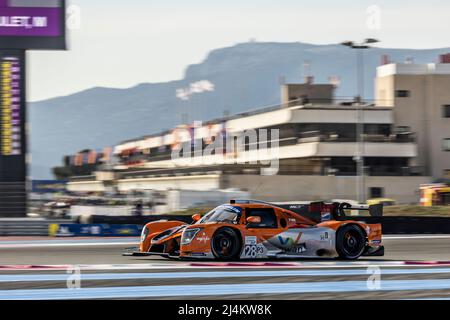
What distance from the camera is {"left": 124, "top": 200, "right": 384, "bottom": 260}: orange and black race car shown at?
14.8 meters

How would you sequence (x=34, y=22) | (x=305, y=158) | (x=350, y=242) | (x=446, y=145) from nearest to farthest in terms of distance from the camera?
(x=350, y=242)
(x=34, y=22)
(x=305, y=158)
(x=446, y=145)

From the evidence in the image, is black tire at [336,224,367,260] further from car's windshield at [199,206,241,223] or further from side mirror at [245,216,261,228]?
car's windshield at [199,206,241,223]

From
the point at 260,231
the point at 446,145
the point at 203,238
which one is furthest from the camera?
the point at 446,145

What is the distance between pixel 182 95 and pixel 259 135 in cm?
2631

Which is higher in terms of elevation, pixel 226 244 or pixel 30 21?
pixel 30 21

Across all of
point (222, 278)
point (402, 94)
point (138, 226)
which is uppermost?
point (402, 94)

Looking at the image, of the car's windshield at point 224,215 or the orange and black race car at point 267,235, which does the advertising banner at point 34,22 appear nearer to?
the orange and black race car at point 267,235

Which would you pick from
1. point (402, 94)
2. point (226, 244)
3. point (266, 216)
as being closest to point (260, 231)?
point (266, 216)

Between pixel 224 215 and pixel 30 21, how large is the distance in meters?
24.9

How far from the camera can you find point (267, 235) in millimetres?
15016

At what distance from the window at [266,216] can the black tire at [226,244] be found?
493 millimetres

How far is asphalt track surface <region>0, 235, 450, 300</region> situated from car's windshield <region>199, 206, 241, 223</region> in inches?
30.7

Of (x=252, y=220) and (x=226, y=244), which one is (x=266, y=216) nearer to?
(x=252, y=220)

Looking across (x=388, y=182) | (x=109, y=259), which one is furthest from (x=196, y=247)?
(x=388, y=182)
